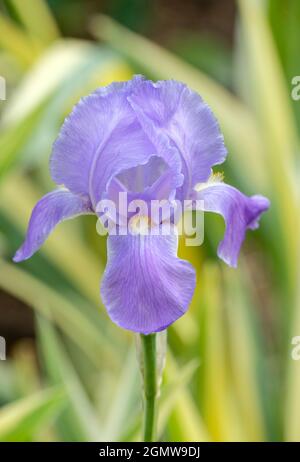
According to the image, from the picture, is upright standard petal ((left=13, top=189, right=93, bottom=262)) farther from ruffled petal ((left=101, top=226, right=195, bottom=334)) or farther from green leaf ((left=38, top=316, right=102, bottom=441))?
green leaf ((left=38, top=316, right=102, bottom=441))

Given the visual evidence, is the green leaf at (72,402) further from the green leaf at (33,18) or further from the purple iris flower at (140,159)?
the green leaf at (33,18)

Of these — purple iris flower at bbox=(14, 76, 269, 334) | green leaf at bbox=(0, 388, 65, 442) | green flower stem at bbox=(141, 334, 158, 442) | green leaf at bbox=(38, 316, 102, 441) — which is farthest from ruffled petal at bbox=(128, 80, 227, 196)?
green leaf at bbox=(38, 316, 102, 441)

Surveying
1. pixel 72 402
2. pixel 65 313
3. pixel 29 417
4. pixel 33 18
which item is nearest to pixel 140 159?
pixel 29 417

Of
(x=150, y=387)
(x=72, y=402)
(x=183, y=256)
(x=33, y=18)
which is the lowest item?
(x=150, y=387)

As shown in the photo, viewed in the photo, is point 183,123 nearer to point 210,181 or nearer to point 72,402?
point 210,181

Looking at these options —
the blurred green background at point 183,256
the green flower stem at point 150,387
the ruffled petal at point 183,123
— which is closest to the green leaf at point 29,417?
the blurred green background at point 183,256
